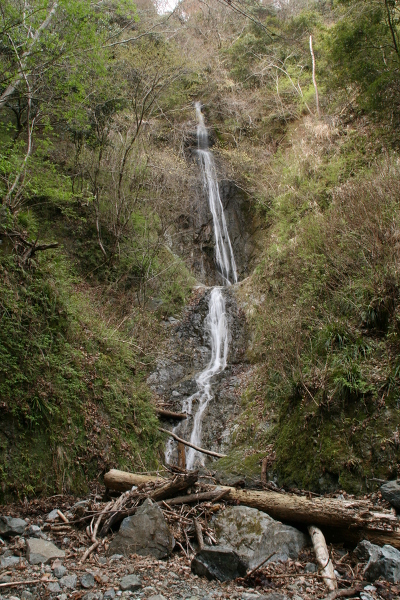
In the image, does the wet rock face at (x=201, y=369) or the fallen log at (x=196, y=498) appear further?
the wet rock face at (x=201, y=369)

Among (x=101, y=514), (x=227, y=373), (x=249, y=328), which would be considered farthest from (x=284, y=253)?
(x=101, y=514)

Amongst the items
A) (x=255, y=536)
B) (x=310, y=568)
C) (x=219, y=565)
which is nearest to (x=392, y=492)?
(x=310, y=568)

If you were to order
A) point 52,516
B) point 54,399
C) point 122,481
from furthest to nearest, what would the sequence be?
point 54,399 → point 122,481 → point 52,516

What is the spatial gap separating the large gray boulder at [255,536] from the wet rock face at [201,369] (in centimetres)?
420

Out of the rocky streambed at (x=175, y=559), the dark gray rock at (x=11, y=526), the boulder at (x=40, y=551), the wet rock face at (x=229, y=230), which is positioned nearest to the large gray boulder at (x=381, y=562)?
the rocky streambed at (x=175, y=559)

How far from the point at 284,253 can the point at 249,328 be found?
8.60ft

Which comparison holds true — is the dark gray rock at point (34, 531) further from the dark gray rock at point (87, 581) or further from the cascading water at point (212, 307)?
the cascading water at point (212, 307)

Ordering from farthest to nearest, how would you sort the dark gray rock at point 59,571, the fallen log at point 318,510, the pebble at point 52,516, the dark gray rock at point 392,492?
the pebble at point 52,516
the dark gray rock at point 392,492
the fallen log at point 318,510
the dark gray rock at point 59,571

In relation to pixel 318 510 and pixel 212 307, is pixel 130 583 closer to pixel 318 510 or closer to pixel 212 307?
pixel 318 510

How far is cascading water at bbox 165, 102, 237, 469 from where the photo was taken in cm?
886

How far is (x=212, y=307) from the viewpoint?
1316 centimetres

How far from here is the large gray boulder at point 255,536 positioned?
3574 mm

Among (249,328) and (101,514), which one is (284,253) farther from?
(101,514)

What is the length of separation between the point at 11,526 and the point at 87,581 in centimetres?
127
